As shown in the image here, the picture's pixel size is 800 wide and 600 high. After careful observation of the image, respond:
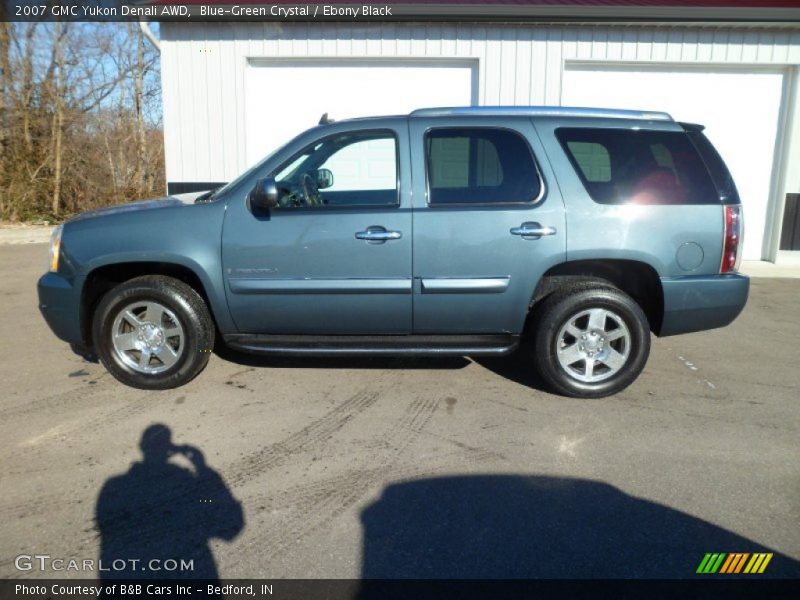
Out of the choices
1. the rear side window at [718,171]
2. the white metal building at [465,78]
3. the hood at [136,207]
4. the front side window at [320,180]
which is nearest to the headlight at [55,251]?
the hood at [136,207]

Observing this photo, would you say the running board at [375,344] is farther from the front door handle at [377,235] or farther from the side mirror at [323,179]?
the side mirror at [323,179]

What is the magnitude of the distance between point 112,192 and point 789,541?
15597 mm

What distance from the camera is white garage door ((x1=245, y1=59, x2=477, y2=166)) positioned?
9.17 metres

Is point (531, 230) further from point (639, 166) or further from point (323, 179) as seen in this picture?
point (323, 179)

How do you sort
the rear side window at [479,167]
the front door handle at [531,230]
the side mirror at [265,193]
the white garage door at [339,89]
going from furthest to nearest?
the white garage door at [339,89] < the rear side window at [479,167] < the front door handle at [531,230] < the side mirror at [265,193]

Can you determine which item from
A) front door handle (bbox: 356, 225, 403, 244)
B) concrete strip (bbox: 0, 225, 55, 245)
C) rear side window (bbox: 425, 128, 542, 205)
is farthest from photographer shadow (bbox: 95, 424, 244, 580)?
concrete strip (bbox: 0, 225, 55, 245)

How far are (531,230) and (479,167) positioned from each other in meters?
0.59

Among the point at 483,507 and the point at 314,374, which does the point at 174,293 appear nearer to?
the point at 314,374

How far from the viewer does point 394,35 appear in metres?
8.95

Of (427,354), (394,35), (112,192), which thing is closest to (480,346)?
(427,354)

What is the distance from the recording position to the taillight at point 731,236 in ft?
13.9

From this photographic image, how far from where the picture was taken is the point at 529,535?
9.09ft

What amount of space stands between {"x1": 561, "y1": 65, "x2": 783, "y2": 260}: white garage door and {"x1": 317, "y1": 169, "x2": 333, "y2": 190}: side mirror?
569cm

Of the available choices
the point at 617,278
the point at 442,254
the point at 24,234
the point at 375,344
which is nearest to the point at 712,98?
the point at 617,278
